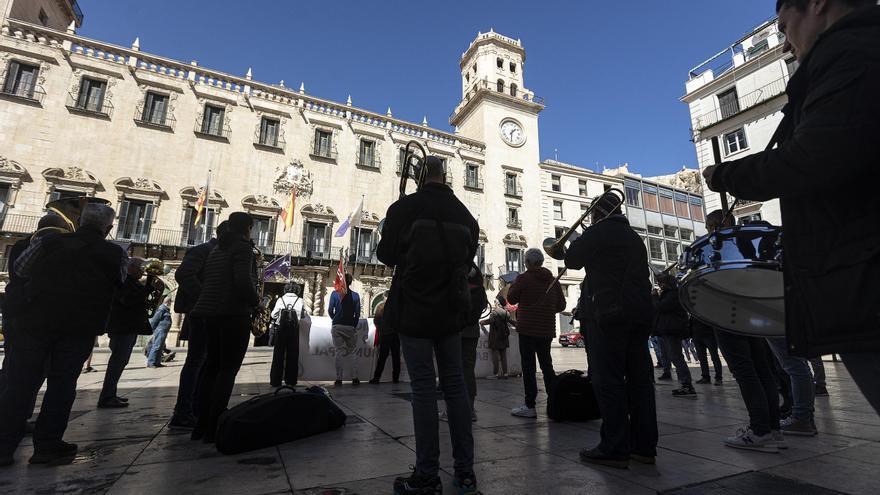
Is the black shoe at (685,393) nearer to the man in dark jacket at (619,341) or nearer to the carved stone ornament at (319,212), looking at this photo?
the man in dark jacket at (619,341)

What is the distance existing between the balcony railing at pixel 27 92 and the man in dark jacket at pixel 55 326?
21.8 metres

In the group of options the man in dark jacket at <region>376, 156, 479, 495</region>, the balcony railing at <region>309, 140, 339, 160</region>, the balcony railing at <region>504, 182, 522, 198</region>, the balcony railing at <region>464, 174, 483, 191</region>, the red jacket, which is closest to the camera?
the man in dark jacket at <region>376, 156, 479, 495</region>

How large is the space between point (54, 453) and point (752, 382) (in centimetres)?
491

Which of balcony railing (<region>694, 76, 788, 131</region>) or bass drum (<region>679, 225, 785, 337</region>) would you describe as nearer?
bass drum (<region>679, 225, 785, 337</region>)

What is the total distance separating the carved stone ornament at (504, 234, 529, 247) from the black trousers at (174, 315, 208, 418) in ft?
77.5

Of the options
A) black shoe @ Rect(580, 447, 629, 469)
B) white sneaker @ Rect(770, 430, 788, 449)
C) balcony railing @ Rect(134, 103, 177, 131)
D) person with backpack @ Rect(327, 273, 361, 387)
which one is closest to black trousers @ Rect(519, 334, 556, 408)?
black shoe @ Rect(580, 447, 629, 469)

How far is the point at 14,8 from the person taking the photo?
725 inches

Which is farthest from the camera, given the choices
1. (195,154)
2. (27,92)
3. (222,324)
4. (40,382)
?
(195,154)

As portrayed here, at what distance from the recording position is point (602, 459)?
2.46 metres

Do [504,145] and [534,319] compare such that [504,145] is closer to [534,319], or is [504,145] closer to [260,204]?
[260,204]

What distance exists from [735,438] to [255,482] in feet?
10.7

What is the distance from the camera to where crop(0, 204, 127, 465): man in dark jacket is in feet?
8.61

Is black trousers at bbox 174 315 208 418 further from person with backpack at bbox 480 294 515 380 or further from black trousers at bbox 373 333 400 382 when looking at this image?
person with backpack at bbox 480 294 515 380

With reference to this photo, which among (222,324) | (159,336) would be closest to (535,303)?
(222,324)
